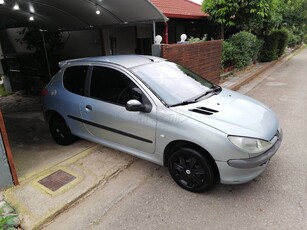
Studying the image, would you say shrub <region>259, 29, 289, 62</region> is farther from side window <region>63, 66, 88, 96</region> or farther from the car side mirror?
the car side mirror

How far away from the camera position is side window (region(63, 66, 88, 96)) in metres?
4.11

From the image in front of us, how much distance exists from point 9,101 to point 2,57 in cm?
236

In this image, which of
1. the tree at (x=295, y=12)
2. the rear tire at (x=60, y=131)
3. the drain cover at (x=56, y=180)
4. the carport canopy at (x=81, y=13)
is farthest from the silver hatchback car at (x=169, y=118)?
the tree at (x=295, y=12)

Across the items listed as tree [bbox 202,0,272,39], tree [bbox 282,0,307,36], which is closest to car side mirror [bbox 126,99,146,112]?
tree [bbox 202,0,272,39]

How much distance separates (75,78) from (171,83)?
5.52 feet

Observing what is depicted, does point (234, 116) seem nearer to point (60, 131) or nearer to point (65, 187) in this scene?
point (65, 187)

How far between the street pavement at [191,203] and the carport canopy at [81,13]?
3430 mm

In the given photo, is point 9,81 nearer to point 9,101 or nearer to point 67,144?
point 9,101

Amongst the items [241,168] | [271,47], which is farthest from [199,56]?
[271,47]

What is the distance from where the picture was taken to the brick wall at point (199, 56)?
233 inches

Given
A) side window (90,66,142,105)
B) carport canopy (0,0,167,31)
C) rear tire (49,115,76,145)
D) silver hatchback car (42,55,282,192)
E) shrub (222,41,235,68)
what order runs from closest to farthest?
1. silver hatchback car (42,55,282,192)
2. side window (90,66,142,105)
3. rear tire (49,115,76,145)
4. carport canopy (0,0,167,31)
5. shrub (222,41,235,68)

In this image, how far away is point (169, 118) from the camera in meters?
3.14

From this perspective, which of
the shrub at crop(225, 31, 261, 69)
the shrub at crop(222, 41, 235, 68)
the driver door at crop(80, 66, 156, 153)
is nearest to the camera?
the driver door at crop(80, 66, 156, 153)

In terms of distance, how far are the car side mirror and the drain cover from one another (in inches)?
53.1
